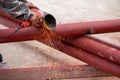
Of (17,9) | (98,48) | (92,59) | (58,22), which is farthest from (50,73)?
(58,22)

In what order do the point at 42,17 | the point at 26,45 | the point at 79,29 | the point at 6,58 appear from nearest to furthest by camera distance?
the point at 42,17
the point at 79,29
the point at 6,58
the point at 26,45

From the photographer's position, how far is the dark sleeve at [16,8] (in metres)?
2.88

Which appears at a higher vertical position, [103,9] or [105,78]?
[103,9]

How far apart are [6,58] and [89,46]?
→ 5.25 ft

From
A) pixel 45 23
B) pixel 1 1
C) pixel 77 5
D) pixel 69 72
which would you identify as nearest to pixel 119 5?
pixel 77 5

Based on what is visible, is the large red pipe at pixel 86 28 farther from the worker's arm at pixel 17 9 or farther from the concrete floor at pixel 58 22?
the concrete floor at pixel 58 22

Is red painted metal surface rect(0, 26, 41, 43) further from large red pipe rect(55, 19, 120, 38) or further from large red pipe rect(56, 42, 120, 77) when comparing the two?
large red pipe rect(56, 42, 120, 77)

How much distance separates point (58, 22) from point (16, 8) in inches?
108

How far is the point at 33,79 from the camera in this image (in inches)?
151

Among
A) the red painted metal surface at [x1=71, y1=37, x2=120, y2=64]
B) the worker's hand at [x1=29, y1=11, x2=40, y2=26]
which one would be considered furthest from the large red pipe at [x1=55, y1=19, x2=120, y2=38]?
the worker's hand at [x1=29, y1=11, x2=40, y2=26]

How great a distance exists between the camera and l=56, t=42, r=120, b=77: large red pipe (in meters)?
3.45

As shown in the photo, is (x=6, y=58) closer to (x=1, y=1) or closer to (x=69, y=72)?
(x=69, y=72)

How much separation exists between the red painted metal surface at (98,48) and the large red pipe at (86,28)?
0.11m

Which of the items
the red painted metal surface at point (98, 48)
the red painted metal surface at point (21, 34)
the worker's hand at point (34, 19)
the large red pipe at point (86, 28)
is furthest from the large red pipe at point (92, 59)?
the worker's hand at point (34, 19)
